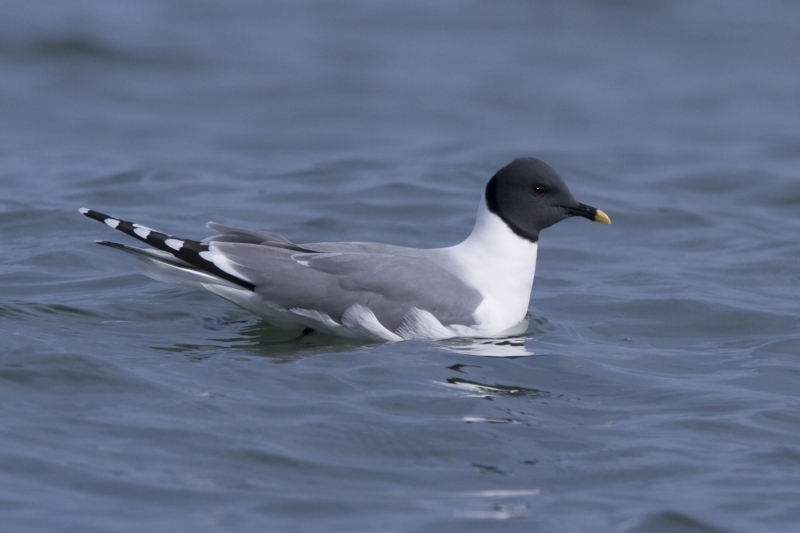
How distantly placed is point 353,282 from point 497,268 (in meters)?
0.98

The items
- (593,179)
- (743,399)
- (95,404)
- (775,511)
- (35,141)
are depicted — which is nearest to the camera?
(775,511)

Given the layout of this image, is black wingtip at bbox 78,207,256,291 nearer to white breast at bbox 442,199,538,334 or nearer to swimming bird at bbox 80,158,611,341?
swimming bird at bbox 80,158,611,341

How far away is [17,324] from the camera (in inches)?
260

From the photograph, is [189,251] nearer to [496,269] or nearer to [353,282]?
[353,282]

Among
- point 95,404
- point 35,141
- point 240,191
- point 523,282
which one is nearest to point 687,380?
point 523,282

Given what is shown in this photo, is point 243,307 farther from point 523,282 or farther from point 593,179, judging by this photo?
point 593,179

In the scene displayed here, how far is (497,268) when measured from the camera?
279 inches

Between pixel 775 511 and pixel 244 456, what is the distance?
2188 mm

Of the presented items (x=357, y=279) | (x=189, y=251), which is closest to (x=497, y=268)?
(x=357, y=279)

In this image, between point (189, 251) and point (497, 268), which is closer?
point (189, 251)

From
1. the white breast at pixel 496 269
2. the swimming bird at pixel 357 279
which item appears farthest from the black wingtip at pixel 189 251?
the white breast at pixel 496 269

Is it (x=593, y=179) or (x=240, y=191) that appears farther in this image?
(x=593, y=179)

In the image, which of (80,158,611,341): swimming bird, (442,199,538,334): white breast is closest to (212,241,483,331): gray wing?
(80,158,611,341): swimming bird

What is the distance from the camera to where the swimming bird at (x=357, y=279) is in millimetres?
6594
